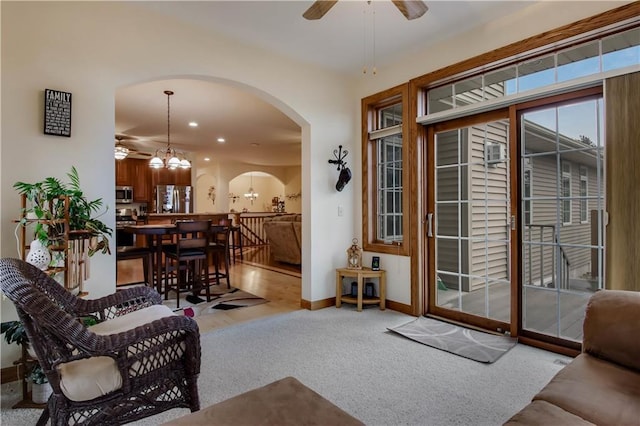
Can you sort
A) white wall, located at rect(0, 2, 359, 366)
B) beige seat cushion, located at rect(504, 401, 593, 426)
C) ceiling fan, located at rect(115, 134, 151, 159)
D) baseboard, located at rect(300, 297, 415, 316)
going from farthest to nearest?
ceiling fan, located at rect(115, 134, 151, 159) → baseboard, located at rect(300, 297, 415, 316) → white wall, located at rect(0, 2, 359, 366) → beige seat cushion, located at rect(504, 401, 593, 426)

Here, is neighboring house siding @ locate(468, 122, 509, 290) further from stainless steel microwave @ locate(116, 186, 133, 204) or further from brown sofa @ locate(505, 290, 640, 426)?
stainless steel microwave @ locate(116, 186, 133, 204)

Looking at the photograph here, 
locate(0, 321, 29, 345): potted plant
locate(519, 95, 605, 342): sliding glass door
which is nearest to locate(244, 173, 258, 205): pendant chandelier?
locate(519, 95, 605, 342): sliding glass door

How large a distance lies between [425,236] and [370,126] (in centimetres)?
155

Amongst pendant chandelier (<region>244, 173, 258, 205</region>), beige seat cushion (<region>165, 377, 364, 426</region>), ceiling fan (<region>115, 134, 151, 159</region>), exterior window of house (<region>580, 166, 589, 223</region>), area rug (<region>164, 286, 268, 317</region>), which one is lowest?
area rug (<region>164, 286, 268, 317</region>)

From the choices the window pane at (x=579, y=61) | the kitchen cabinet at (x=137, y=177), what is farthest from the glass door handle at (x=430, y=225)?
the kitchen cabinet at (x=137, y=177)

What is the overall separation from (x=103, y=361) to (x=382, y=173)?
3491 mm

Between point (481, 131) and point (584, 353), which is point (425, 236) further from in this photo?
point (584, 353)

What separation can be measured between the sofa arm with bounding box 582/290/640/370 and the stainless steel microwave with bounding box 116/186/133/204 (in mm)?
9199

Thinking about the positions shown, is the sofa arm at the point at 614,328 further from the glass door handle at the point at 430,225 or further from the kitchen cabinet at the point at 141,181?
the kitchen cabinet at the point at 141,181

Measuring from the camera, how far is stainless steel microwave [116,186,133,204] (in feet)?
27.5

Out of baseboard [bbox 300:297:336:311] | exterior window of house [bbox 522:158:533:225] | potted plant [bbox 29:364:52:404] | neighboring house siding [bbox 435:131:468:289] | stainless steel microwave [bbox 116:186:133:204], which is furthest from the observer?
stainless steel microwave [bbox 116:186:133:204]

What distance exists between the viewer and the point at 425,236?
12.3 feet

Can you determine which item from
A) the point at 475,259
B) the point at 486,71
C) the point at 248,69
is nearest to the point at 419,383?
the point at 475,259

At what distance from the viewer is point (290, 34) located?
10.9 feet
